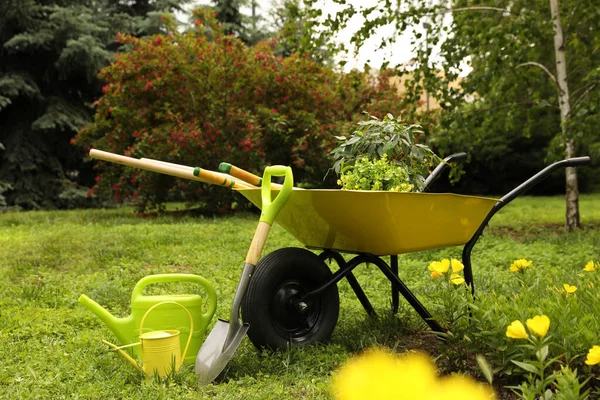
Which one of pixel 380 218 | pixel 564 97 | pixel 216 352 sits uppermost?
pixel 564 97

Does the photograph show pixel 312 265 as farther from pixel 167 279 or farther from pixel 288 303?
pixel 167 279

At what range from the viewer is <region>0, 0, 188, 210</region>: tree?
10570 millimetres

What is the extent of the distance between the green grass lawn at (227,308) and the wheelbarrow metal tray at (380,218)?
0.81 feet

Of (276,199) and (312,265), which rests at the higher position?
(276,199)

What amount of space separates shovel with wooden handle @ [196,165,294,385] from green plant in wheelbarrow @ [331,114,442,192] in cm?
34

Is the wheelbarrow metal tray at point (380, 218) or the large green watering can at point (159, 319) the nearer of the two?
the wheelbarrow metal tray at point (380, 218)

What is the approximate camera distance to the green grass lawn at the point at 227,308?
1800 mm

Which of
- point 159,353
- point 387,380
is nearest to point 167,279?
point 159,353

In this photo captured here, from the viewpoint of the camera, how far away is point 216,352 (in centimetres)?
194

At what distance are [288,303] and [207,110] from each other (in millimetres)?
6295

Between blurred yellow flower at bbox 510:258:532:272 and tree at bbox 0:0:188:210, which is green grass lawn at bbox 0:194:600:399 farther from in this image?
tree at bbox 0:0:188:210

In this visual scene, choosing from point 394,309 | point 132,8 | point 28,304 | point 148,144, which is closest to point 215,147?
point 148,144

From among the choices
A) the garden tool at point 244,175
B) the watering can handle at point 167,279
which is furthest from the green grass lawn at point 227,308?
the garden tool at point 244,175

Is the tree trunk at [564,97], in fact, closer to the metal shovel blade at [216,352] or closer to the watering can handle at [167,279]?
the watering can handle at [167,279]
